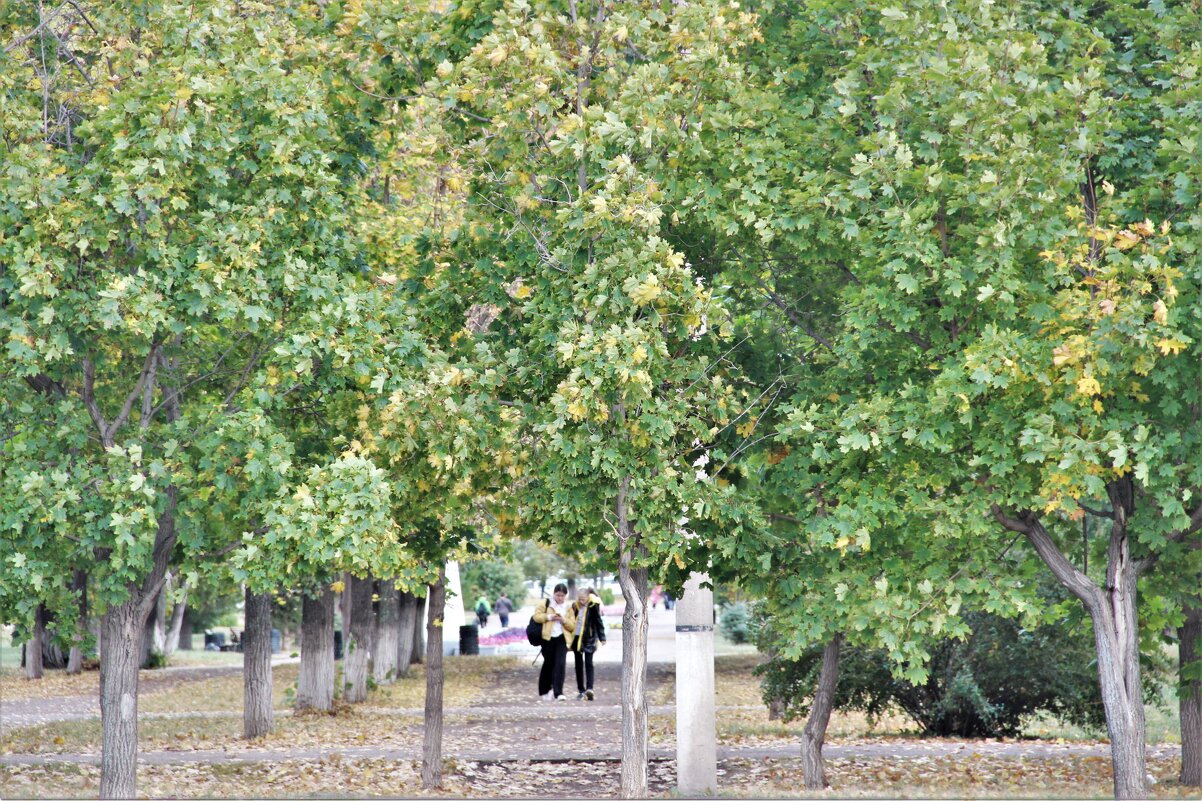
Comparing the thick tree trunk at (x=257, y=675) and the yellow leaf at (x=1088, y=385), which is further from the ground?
the yellow leaf at (x=1088, y=385)

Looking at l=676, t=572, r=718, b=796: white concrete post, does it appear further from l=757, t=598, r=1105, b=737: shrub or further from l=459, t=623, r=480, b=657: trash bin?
l=459, t=623, r=480, b=657: trash bin

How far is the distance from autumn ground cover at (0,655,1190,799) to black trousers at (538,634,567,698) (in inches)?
13.9

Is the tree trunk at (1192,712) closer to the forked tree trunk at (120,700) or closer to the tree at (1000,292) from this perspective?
the tree at (1000,292)

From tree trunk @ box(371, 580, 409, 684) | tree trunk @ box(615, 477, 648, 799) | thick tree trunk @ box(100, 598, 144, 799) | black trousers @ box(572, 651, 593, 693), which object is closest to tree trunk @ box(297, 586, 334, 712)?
black trousers @ box(572, 651, 593, 693)

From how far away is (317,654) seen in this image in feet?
68.2

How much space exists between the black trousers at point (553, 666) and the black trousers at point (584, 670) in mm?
264

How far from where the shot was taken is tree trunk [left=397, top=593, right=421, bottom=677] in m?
29.6

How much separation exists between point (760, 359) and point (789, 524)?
66.3 inches

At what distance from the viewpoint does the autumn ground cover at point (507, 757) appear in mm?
13586

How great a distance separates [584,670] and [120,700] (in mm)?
13095

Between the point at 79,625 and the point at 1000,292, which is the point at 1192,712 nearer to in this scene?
the point at 1000,292

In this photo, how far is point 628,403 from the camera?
10812 millimetres

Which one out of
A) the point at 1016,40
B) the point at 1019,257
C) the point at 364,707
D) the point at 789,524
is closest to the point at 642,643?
the point at 789,524

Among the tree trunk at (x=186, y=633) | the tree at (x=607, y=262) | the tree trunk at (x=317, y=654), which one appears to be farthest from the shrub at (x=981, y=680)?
the tree trunk at (x=186, y=633)
